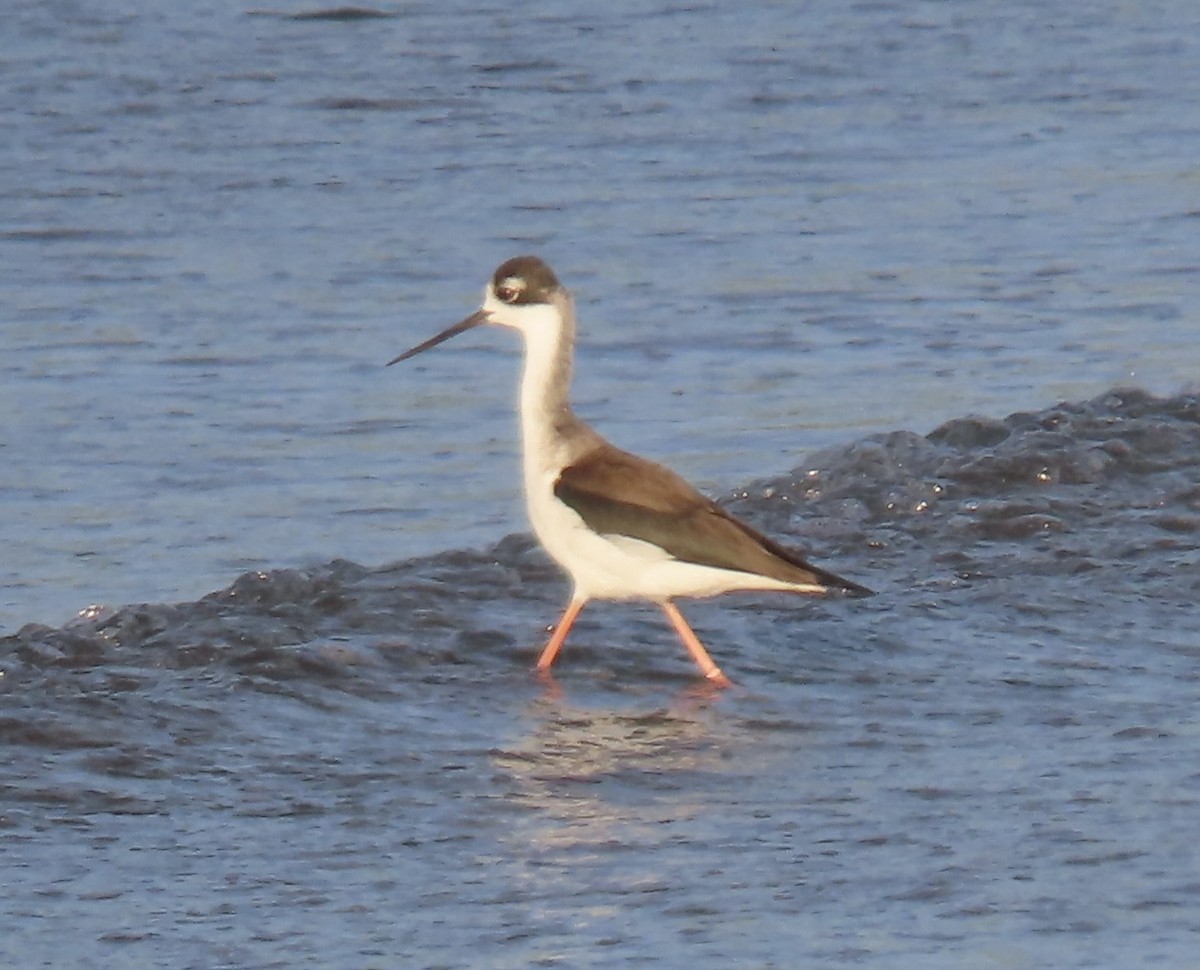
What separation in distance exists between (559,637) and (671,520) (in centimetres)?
53

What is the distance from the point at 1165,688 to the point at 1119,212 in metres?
6.96

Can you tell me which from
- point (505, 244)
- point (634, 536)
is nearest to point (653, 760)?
point (634, 536)

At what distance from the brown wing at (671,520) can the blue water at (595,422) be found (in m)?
0.37

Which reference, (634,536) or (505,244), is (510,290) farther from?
(505,244)

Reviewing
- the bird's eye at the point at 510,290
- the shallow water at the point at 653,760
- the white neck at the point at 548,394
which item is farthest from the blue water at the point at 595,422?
the bird's eye at the point at 510,290

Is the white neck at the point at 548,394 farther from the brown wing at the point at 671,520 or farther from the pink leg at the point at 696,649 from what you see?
the pink leg at the point at 696,649

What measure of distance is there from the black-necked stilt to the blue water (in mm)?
282

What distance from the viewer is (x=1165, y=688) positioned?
24.5 feet

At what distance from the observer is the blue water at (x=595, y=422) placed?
6113 millimetres

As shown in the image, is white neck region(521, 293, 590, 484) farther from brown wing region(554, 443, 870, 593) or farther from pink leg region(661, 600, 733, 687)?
pink leg region(661, 600, 733, 687)

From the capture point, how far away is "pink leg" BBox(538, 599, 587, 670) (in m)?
8.10

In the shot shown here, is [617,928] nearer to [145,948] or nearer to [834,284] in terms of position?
[145,948]

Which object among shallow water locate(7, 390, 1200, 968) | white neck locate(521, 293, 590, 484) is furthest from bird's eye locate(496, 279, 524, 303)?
shallow water locate(7, 390, 1200, 968)

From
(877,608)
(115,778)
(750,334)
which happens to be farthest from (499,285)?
(750,334)
